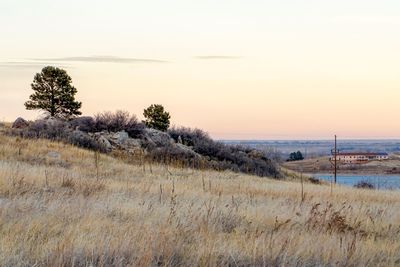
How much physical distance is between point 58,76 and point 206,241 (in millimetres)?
34653

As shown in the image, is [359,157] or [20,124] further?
[359,157]

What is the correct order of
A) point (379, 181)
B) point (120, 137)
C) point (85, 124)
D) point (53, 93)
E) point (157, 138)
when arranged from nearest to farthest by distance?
point (379, 181) < point (120, 137) < point (157, 138) < point (85, 124) < point (53, 93)

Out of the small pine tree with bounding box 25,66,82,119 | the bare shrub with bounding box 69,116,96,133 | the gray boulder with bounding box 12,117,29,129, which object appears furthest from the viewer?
the small pine tree with bounding box 25,66,82,119

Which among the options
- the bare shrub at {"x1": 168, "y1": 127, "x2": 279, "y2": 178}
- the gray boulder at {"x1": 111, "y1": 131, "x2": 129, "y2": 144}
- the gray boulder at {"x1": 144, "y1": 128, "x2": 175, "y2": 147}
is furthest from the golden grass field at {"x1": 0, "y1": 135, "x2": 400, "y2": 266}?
the gray boulder at {"x1": 144, "y1": 128, "x2": 175, "y2": 147}

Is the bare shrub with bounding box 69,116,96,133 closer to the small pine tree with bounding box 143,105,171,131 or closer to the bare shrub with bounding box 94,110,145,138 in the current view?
the bare shrub with bounding box 94,110,145,138

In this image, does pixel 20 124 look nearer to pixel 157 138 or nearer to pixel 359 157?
pixel 157 138

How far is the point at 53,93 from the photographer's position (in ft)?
129

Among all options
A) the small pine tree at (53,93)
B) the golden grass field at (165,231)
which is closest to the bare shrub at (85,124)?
the small pine tree at (53,93)

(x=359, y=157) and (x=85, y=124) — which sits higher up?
(x=85, y=124)

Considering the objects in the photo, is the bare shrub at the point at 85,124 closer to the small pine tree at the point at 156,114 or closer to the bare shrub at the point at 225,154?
the bare shrub at the point at 225,154

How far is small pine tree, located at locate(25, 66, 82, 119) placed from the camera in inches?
1532

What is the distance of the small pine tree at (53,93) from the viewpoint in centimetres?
3891

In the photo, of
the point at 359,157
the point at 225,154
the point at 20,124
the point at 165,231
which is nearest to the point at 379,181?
the point at 225,154

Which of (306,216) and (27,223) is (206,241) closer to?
(27,223)
